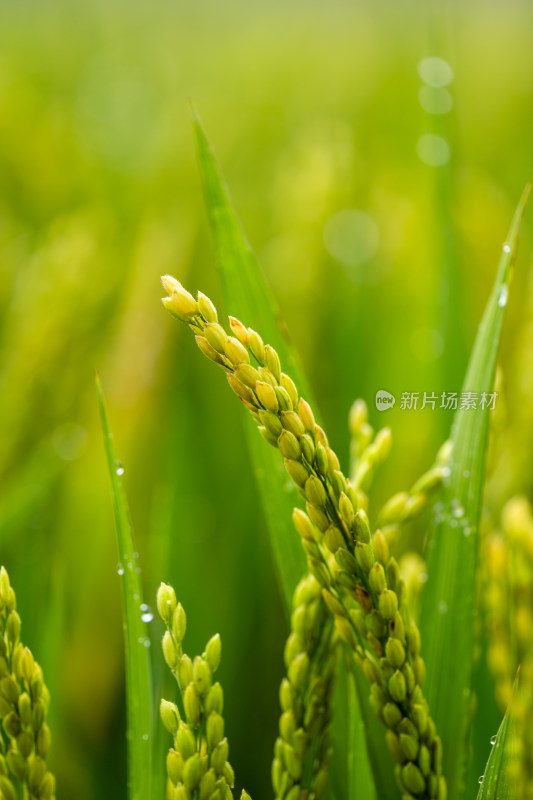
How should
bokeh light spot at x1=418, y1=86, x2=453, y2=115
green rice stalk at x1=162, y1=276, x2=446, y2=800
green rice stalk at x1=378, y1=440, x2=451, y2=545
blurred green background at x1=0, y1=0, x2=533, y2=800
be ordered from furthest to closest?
1. bokeh light spot at x1=418, y1=86, x2=453, y2=115
2. blurred green background at x1=0, y1=0, x2=533, y2=800
3. green rice stalk at x1=378, y1=440, x2=451, y2=545
4. green rice stalk at x1=162, y1=276, x2=446, y2=800

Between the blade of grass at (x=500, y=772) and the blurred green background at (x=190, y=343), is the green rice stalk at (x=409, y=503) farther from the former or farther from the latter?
the blurred green background at (x=190, y=343)

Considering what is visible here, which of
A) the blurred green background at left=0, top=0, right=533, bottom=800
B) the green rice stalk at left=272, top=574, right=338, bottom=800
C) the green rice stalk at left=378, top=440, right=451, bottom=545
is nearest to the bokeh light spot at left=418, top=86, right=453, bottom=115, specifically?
the blurred green background at left=0, top=0, right=533, bottom=800

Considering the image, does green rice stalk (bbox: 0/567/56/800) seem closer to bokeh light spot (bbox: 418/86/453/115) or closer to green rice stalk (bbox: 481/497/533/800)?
green rice stalk (bbox: 481/497/533/800)

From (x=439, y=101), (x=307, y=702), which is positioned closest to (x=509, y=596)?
(x=307, y=702)

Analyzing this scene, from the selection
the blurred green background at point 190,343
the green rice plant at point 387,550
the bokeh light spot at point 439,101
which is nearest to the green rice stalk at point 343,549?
the green rice plant at point 387,550

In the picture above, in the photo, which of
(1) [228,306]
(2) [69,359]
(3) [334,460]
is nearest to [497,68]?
(2) [69,359]

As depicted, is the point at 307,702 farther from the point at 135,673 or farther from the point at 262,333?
the point at 262,333
